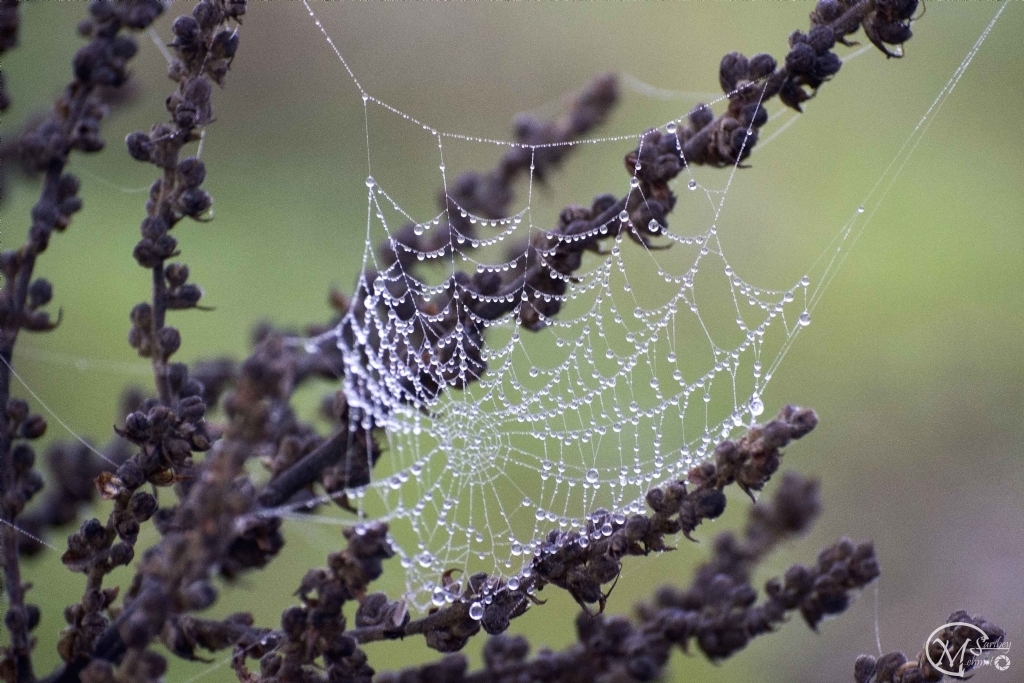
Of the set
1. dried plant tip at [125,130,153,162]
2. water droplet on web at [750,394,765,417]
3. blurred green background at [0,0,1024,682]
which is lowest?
water droplet on web at [750,394,765,417]

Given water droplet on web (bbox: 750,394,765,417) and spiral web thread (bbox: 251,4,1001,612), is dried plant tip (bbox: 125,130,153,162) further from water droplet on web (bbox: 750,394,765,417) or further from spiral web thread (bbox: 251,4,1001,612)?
water droplet on web (bbox: 750,394,765,417)

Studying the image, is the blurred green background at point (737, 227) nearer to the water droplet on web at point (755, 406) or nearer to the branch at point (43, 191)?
the water droplet on web at point (755, 406)

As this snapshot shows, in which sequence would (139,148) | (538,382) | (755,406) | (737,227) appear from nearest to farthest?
(139,148) < (755,406) < (538,382) < (737,227)

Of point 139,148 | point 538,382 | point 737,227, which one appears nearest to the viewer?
point 139,148

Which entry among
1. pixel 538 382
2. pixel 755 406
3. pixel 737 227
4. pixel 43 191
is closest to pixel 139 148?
pixel 43 191

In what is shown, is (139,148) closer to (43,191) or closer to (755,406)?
(43,191)

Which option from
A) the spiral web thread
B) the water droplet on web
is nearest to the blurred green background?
the spiral web thread

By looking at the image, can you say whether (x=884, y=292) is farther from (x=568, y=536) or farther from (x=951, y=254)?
(x=568, y=536)
